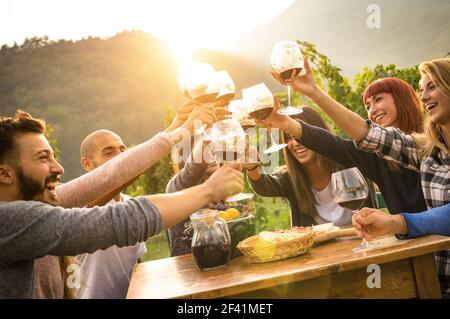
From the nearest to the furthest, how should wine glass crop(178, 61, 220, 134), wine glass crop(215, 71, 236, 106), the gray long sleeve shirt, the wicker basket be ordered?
the gray long sleeve shirt → the wicker basket → wine glass crop(178, 61, 220, 134) → wine glass crop(215, 71, 236, 106)

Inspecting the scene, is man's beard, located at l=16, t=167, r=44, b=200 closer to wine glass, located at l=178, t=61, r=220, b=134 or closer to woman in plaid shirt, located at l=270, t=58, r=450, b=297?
wine glass, located at l=178, t=61, r=220, b=134

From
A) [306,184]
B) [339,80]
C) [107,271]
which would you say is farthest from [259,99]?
[339,80]

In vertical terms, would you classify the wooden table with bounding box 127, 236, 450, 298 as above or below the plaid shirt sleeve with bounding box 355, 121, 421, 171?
below

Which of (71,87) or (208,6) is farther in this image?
(71,87)

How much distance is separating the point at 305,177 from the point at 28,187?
6.70 feet

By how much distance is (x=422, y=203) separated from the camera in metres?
2.50

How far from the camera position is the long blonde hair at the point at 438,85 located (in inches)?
85.6

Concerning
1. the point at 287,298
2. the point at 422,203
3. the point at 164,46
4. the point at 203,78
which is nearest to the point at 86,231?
the point at 287,298

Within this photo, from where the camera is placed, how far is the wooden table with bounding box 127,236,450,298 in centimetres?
150

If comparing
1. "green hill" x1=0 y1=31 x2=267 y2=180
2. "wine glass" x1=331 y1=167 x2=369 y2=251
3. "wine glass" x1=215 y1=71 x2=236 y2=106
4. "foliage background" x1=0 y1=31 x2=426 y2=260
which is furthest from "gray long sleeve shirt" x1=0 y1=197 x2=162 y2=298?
"green hill" x1=0 y1=31 x2=267 y2=180

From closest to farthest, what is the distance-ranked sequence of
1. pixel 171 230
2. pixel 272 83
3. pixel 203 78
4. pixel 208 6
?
pixel 203 78 → pixel 171 230 → pixel 208 6 → pixel 272 83

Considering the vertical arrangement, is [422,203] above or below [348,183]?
below

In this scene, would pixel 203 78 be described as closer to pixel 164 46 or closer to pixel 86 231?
pixel 86 231

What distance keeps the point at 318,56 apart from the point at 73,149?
846 inches
